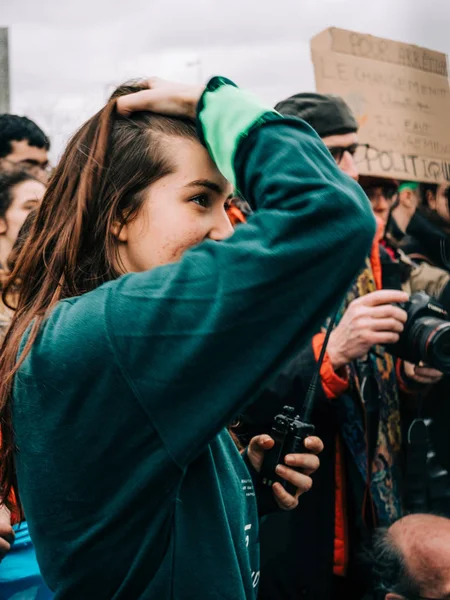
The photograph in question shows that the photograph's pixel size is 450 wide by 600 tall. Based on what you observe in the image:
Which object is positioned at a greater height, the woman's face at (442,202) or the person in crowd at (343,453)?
the woman's face at (442,202)

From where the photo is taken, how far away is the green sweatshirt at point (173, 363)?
0.82 metres

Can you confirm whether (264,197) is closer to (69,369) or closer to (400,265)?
(69,369)

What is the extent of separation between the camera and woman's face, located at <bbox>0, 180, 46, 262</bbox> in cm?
256

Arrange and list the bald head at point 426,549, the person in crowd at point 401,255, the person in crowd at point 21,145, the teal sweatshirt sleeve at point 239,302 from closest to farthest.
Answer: the teal sweatshirt sleeve at point 239,302, the bald head at point 426,549, the person in crowd at point 401,255, the person in crowd at point 21,145

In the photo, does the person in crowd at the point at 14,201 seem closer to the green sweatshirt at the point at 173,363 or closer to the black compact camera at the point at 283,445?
the black compact camera at the point at 283,445

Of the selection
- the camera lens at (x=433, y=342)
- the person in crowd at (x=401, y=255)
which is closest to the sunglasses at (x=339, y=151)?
the person in crowd at (x=401, y=255)

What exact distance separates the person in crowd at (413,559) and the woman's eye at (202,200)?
1422 mm

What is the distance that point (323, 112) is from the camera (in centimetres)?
239

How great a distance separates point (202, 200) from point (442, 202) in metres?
2.45

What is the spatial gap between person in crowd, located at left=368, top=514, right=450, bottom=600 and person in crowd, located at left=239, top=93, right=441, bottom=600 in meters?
0.07

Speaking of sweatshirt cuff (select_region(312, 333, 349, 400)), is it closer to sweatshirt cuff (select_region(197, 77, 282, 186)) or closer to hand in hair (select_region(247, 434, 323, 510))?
hand in hair (select_region(247, 434, 323, 510))

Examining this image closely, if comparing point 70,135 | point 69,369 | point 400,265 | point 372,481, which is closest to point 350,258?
point 69,369

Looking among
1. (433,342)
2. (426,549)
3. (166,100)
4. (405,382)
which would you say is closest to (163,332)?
(166,100)

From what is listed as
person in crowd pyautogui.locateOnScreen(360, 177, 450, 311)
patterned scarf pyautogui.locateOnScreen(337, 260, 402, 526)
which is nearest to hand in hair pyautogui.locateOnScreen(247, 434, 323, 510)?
patterned scarf pyautogui.locateOnScreen(337, 260, 402, 526)
